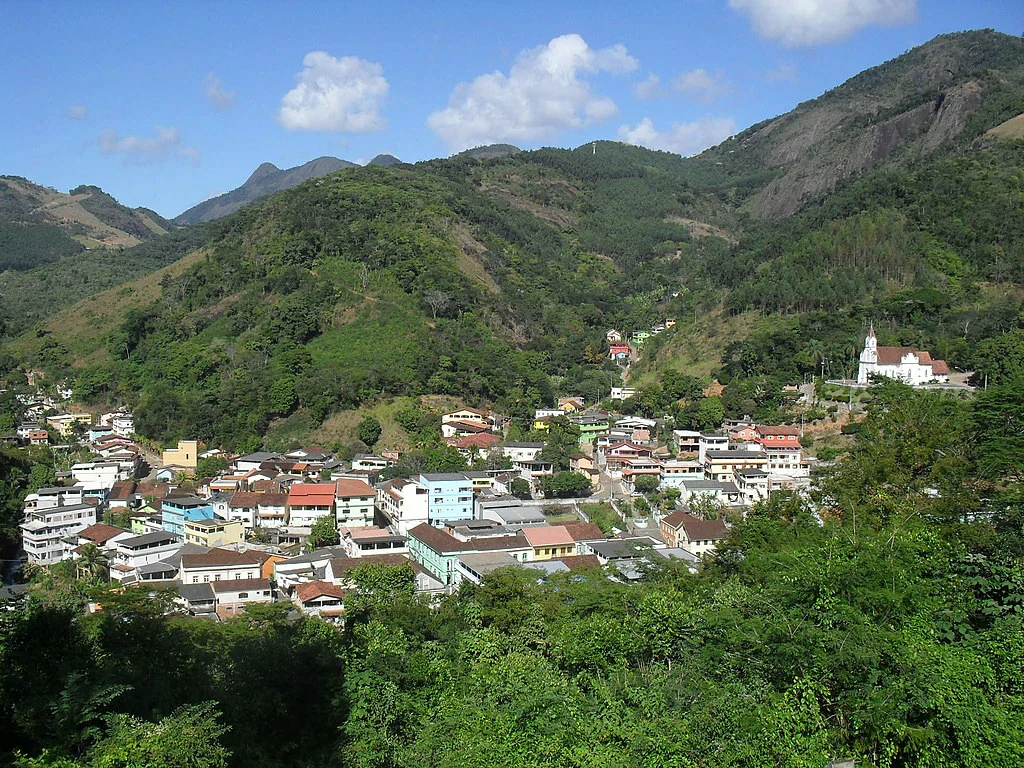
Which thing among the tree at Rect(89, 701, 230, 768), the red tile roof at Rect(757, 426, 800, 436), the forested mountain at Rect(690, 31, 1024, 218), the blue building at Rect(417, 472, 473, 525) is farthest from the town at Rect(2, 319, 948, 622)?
the forested mountain at Rect(690, 31, 1024, 218)

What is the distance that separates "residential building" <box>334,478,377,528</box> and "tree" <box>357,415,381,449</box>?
7481 mm

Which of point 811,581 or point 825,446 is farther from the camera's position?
point 825,446

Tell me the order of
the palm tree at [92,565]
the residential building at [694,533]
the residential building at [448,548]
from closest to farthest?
the residential building at [448,548]
the palm tree at [92,565]
the residential building at [694,533]

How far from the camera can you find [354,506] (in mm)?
27484

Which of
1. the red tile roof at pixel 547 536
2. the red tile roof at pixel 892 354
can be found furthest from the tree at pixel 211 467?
the red tile roof at pixel 892 354

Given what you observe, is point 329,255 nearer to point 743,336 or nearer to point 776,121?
point 743,336

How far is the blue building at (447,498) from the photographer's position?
1062 inches

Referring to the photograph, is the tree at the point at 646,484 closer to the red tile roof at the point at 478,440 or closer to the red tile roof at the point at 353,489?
the red tile roof at the point at 478,440

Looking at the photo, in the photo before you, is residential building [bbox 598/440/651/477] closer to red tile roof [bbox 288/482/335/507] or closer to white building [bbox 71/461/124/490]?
red tile roof [bbox 288/482/335/507]

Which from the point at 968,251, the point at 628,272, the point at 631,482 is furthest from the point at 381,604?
the point at 628,272

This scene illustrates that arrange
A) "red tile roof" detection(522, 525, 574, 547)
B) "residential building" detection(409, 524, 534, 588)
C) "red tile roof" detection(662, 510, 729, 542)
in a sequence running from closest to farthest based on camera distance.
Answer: "residential building" detection(409, 524, 534, 588) → "red tile roof" detection(522, 525, 574, 547) → "red tile roof" detection(662, 510, 729, 542)

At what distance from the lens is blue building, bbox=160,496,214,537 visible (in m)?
26.9

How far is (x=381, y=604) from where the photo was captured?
1627 centimetres

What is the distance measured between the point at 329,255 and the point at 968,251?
1455 inches
